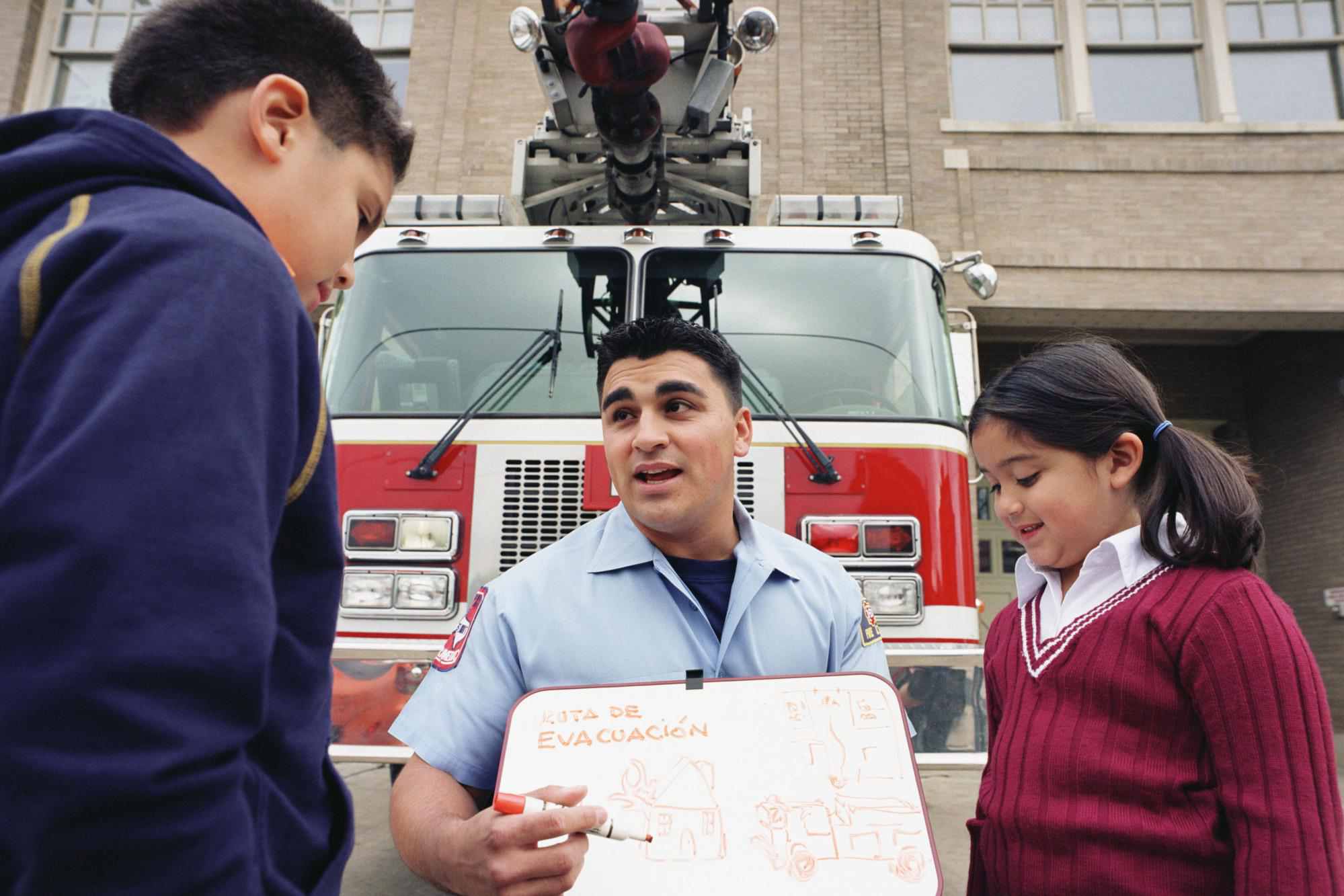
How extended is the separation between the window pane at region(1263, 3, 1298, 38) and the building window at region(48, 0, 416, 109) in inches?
393

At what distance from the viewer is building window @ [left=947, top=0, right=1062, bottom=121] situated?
970 centimetres

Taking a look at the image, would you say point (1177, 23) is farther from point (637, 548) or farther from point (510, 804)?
point (510, 804)

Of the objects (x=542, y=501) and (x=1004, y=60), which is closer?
(x=542, y=501)

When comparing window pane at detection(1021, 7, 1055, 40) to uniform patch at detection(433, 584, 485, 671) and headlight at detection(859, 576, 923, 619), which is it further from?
uniform patch at detection(433, 584, 485, 671)

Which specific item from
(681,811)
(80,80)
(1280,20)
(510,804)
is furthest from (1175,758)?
(80,80)

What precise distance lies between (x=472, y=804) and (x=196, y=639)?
3.60 feet

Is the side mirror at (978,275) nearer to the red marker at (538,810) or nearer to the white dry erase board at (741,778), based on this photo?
the white dry erase board at (741,778)

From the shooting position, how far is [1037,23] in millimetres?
9938

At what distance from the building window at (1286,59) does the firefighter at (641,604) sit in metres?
10.4

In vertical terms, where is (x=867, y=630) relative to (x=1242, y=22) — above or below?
below

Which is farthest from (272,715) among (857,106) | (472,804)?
(857,106)

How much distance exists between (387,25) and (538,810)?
1118 cm

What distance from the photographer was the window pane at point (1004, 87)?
966 centimetres

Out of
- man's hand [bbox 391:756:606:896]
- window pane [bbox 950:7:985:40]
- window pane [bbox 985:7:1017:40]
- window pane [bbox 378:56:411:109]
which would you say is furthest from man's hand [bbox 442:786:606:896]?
window pane [bbox 985:7:1017:40]
